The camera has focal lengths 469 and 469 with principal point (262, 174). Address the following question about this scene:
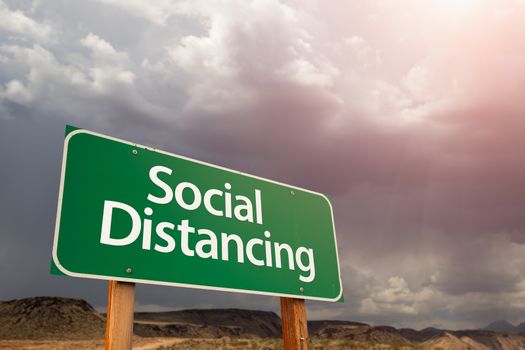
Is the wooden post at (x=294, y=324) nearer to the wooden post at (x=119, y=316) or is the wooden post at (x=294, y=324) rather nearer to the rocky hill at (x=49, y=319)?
the wooden post at (x=119, y=316)

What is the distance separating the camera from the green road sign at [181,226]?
110 inches

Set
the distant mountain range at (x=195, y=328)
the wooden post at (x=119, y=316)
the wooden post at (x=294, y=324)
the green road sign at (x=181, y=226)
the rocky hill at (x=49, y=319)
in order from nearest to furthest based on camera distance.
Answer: the wooden post at (x=119, y=316) < the green road sign at (x=181, y=226) < the wooden post at (x=294, y=324) < the rocky hill at (x=49, y=319) < the distant mountain range at (x=195, y=328)

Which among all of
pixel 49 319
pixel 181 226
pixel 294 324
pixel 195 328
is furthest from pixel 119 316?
pixel 195 328

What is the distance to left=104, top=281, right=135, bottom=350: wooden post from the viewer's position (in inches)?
106

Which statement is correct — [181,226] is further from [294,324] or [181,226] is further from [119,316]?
[294,324]

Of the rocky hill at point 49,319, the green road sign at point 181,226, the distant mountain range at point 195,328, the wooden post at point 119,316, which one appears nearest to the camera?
the wooden post at point 119,316

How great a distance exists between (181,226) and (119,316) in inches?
28.7

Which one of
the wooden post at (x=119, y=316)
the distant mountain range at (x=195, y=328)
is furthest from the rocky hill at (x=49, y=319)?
the wooden post at (x=119, y=316)

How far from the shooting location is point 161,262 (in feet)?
9.96

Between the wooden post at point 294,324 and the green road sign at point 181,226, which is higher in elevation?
the green road sign at point 181,226

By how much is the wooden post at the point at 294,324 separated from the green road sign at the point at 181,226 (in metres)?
0.11

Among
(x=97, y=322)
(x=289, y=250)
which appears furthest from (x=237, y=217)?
(x=97, y=322)

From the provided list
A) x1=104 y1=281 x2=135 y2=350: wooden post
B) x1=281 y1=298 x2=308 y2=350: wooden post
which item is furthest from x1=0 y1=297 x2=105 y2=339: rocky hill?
x1=104 y1=281 x2=135 y2=350: wooden post

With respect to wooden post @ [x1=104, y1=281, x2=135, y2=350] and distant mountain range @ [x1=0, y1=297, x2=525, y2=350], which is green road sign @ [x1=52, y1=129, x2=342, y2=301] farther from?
distant mountain range @ [x1=0, y1=297, x2=525, y2=350]
